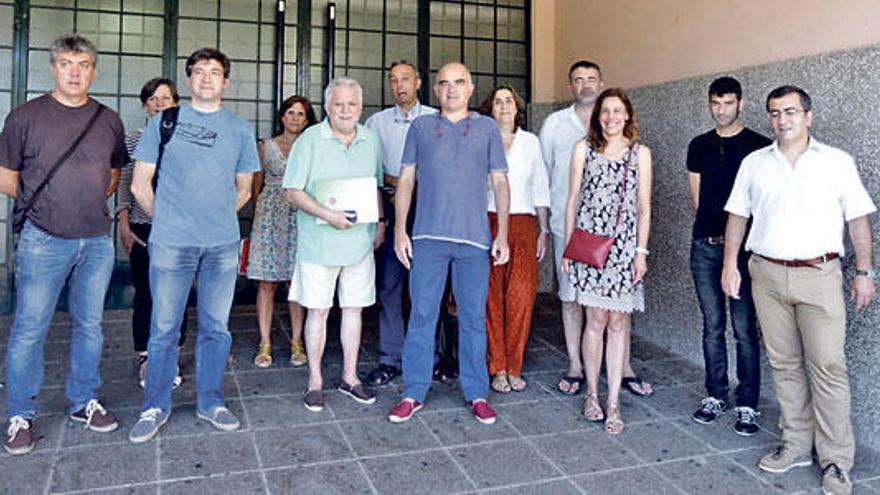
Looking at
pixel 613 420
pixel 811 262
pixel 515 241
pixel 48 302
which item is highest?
pixel 515 241

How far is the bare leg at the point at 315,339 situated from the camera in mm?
3816

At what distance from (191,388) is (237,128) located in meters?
1.56

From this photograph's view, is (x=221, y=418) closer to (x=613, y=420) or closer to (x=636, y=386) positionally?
(x=613, y=420)

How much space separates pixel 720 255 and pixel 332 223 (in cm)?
194

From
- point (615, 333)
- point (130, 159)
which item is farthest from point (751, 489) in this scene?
point (130, 159)

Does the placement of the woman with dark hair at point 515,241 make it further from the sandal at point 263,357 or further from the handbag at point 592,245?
the sandal at point 263,357

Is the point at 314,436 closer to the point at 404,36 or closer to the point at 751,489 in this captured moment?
the point at 751,489

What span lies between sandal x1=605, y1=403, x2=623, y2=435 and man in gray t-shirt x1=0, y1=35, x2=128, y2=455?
2.37 meters

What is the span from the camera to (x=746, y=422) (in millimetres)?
3564

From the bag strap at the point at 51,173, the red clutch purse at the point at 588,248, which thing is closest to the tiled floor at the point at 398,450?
the red clutch purse at the point at 588,248

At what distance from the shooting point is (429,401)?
12.9 feet

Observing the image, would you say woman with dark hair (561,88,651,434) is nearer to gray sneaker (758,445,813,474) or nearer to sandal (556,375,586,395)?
sandal (556,375,586,395)

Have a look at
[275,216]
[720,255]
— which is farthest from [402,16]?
[720,255]

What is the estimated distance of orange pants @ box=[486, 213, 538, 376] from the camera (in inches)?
164
